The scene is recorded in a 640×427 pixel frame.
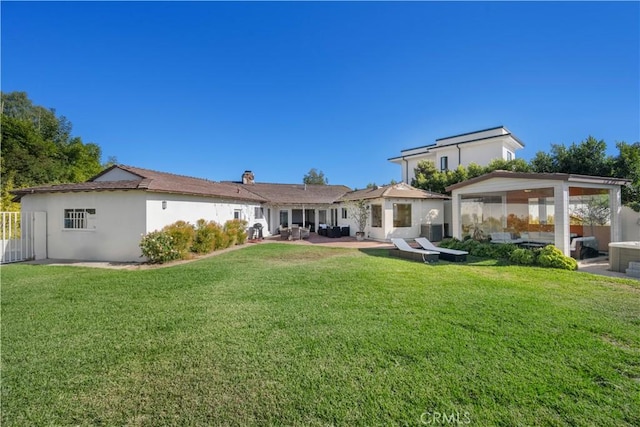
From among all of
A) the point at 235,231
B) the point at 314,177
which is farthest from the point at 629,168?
the point at 314,177

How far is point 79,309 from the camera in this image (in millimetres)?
6020

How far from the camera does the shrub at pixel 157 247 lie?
1166cm

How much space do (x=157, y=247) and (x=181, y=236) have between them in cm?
119

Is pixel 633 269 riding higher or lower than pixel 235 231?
lower

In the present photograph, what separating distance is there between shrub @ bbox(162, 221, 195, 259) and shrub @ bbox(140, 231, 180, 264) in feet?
0.75

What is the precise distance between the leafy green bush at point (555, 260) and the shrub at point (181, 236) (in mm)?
15318

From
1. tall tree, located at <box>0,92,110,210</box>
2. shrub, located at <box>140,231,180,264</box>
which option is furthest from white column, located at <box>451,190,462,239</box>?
tall tree, located at <box>0,92,110,210</box>

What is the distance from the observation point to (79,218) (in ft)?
43.8

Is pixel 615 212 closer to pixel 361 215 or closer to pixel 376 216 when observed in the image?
pixel 376 216

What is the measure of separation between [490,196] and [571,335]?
517 inches

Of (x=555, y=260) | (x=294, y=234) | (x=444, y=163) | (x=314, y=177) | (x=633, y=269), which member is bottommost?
(x=633, y=269)

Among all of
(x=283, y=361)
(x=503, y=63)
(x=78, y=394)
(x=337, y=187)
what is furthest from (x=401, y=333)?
(x=337, y=187)

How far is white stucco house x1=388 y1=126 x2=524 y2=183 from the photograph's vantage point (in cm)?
2501

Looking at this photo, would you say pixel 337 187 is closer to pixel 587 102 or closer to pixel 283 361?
pixel 587 102
